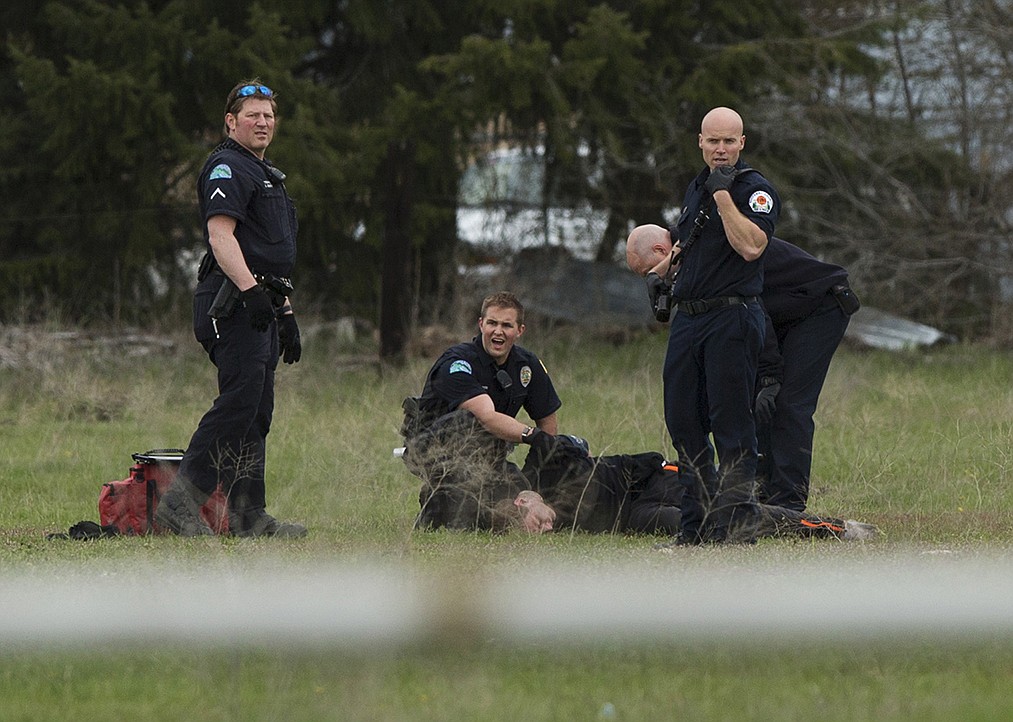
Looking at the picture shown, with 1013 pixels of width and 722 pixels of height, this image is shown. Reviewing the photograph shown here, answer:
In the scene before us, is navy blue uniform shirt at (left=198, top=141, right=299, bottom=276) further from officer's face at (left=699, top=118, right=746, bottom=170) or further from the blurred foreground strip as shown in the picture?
the blurred foreground strip

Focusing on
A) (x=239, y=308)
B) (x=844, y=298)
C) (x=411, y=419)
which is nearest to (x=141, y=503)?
(x=239, y=308)

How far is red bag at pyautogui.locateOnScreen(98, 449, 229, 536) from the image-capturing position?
6.65 meters

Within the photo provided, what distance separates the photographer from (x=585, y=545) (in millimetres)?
6207

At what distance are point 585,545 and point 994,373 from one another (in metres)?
7.98

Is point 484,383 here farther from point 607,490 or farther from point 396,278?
point 396,278

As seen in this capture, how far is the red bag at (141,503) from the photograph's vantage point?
6.65 m

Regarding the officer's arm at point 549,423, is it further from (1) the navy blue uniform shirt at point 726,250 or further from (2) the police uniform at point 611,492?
(1) the navy blue uniform shirt at point 726,250

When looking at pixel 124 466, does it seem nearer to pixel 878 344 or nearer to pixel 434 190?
pixel 434 190

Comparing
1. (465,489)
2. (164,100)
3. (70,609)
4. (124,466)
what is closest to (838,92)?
(164,100)

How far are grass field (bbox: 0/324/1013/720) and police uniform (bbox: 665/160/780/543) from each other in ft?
0.83

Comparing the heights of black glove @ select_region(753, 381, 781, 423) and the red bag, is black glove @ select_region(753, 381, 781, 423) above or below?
above

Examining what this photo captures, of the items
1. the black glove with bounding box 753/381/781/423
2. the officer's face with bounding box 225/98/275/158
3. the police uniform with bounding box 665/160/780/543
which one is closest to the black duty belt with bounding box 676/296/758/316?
the police uniform with bounding box 665/160/780/543

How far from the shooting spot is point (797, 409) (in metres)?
6.96

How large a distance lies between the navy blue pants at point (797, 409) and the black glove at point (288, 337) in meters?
2.08
